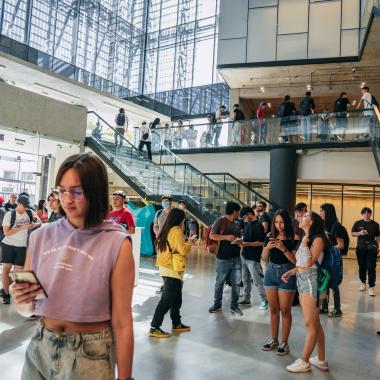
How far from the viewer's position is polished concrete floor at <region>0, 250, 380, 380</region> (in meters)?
4.12

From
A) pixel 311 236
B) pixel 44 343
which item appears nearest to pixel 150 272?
pixel 311 236

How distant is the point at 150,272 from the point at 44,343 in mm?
8742

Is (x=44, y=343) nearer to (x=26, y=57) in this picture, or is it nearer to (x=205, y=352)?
(x=205, y=352)

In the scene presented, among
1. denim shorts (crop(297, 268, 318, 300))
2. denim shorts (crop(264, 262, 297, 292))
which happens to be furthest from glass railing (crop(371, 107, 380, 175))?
denim shorts (crop(297, 268, 318, 300))

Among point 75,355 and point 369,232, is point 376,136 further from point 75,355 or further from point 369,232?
point 75,355

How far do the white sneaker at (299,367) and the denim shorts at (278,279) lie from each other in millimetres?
760

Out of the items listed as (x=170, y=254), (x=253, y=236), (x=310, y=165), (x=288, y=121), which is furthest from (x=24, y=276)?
(x=310, y=165)

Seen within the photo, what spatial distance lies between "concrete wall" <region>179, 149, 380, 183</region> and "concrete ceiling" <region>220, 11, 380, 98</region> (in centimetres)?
413

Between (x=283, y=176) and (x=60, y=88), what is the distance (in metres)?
13.2

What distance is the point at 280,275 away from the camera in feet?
15.1

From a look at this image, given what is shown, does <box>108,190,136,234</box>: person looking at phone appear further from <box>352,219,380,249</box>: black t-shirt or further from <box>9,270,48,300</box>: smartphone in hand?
<box>9,270,48,300</box>: smartphone in hand

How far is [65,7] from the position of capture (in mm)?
24266

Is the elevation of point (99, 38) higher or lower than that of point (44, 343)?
higher

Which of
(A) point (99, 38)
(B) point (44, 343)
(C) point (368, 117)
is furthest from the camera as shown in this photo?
(A) point (99, 38)
